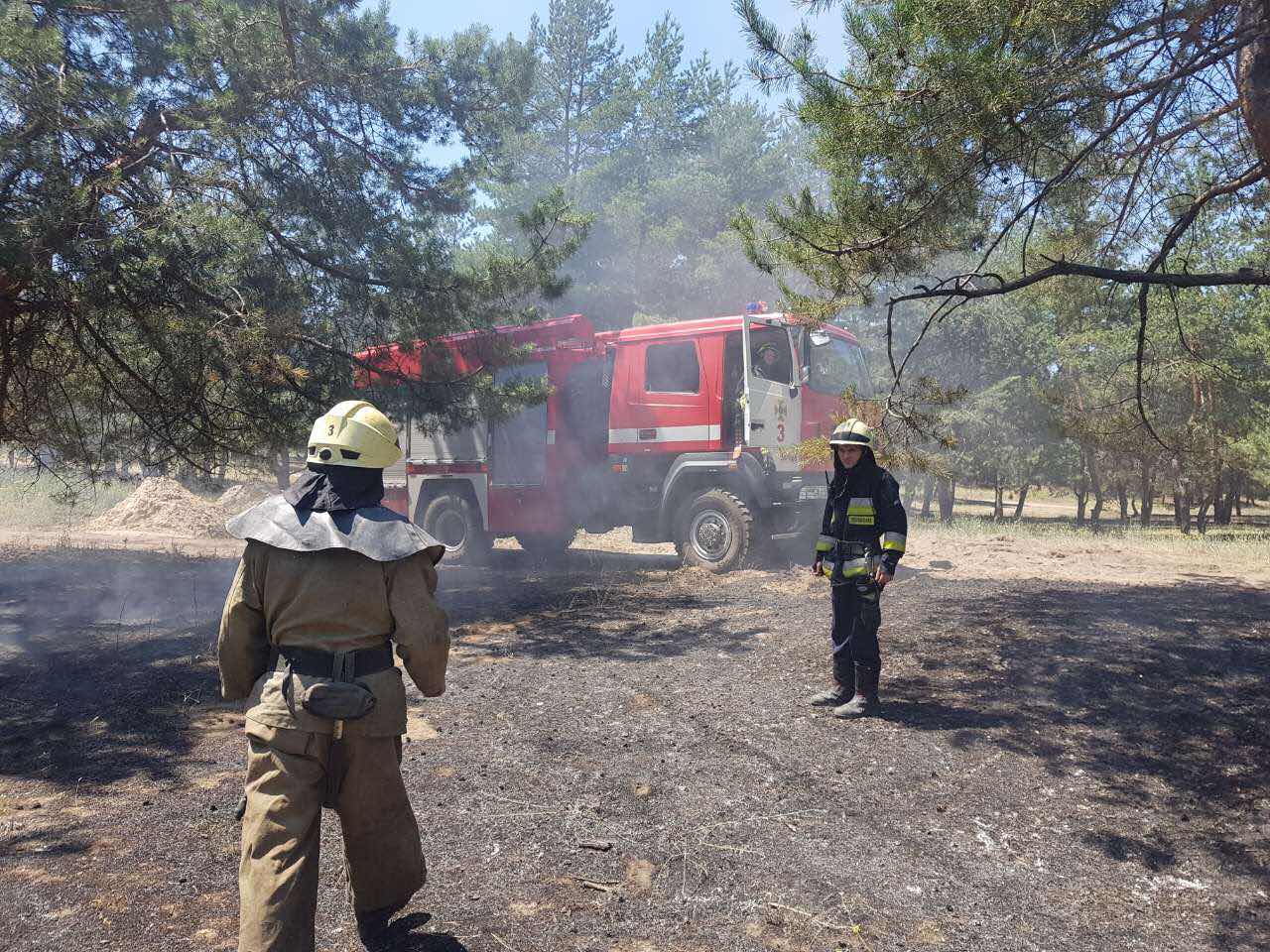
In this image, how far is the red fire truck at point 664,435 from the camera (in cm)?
1029

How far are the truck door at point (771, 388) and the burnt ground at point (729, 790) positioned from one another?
9.64 ft

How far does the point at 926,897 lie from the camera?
3.20m

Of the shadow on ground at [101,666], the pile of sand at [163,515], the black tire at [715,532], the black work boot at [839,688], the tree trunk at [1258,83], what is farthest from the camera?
the pile of sand at [163,515]

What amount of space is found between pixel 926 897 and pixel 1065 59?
14.6 ft

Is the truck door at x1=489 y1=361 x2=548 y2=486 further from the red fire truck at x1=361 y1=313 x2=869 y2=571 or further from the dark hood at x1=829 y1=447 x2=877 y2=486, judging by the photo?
the dark hood at x1=829 y1=447 x2=877 y2=486

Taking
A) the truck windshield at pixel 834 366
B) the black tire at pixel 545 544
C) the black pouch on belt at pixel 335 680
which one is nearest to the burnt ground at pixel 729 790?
the black pouch on belt at pixel 335 680

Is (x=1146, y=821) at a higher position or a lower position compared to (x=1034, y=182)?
lower

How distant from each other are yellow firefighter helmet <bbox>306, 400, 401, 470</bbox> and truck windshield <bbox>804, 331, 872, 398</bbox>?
8.09 meters

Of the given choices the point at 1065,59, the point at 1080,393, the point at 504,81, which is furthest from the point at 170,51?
the point at 1080,393

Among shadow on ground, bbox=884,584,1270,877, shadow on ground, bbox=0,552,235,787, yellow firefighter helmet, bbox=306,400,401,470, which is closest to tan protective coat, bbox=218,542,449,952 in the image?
yellow firefighter helmet, bbox=306,400,401,470

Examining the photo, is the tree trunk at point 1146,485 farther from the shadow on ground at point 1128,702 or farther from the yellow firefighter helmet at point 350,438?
the yellow firefighter helmet at point 350,438

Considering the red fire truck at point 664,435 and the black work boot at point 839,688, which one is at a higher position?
the red fire truck at point 664,435

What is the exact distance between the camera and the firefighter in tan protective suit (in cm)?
249

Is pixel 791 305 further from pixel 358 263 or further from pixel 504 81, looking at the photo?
pixel 504 81
